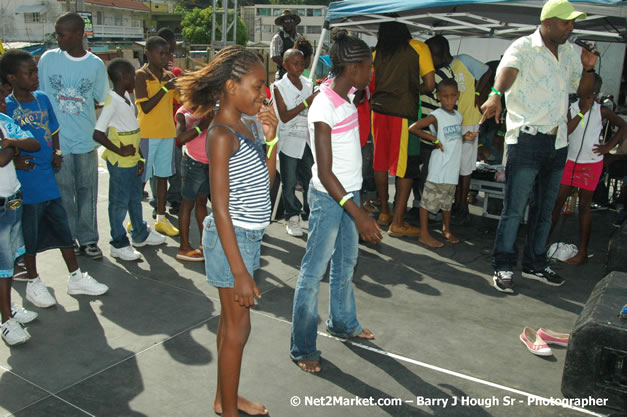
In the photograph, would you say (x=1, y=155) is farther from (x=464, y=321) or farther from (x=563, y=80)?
(x=563, y=80)

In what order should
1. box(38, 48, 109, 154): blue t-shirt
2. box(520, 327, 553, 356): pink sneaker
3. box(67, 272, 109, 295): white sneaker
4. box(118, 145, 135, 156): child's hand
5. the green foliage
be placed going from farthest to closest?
the green foliage → box(118, 145, 135, 156): child's hand → box(38, 48, 109, 154): blue t-shirt → box(67, 272, 109, 295): white sneaker → box(520, 327, 553, 356): pink sneaker

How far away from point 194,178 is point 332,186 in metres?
2.27

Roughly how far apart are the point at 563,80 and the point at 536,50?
0.38m

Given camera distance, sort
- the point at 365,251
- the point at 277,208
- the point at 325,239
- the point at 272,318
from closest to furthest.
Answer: the point at 325,239 < the point at 272,318 < the point at 365,251 < the point at 277,208

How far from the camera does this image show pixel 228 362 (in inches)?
111

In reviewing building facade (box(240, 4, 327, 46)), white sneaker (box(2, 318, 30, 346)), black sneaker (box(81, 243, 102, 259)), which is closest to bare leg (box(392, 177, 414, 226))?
black sneaker (box(81, 243, 102, 259))

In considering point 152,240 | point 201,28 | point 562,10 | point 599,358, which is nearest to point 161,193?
point 152,240

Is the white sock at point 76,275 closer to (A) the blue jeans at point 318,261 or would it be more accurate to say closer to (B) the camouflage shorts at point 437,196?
(A) the blue jeans at point 318,261

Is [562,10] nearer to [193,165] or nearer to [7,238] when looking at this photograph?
[193,165]

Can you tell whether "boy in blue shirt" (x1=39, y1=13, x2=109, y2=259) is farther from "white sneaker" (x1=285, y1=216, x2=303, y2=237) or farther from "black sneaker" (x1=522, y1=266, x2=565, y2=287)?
"black sneaker" (x1=522, y1=266, x2=565, y2=287)

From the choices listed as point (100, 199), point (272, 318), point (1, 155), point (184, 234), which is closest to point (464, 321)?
point (272, 318)

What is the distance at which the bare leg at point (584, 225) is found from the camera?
580cm

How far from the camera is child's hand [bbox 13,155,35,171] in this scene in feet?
13.1

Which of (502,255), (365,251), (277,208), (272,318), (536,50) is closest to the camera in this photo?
(272,318)
